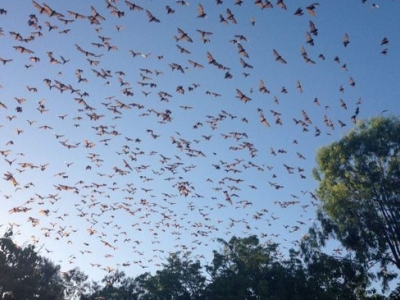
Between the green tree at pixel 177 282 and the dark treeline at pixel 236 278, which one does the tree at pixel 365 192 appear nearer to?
the dark treeline at pixel 236 278

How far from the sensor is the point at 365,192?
22625mm

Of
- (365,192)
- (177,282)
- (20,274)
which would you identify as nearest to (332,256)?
(365,192)

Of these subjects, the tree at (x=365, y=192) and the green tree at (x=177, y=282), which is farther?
the green tree at (x=177, y=282)

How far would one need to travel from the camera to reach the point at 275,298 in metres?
24.7

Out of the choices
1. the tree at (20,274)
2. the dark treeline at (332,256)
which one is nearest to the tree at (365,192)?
the dark treeline at (332,256)

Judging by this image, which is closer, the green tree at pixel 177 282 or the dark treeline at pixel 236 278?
the dark treeline at pixel 236 278

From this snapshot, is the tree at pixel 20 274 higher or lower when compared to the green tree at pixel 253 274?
higher

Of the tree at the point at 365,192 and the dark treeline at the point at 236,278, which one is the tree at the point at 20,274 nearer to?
the dark treeline at the point at 236,278

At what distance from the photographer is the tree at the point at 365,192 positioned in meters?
21.6

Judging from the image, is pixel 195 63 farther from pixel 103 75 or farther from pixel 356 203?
pixel 356 203

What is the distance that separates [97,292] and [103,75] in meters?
31.9

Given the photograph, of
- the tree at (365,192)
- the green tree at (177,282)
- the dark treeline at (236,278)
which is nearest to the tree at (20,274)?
the dark treeline at (236,278)

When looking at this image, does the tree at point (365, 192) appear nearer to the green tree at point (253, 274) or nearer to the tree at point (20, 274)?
the green tree at point (253, 274)

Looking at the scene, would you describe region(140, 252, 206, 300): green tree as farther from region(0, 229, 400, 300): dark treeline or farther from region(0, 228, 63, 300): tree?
region(0, 228, 63, 300): tree
